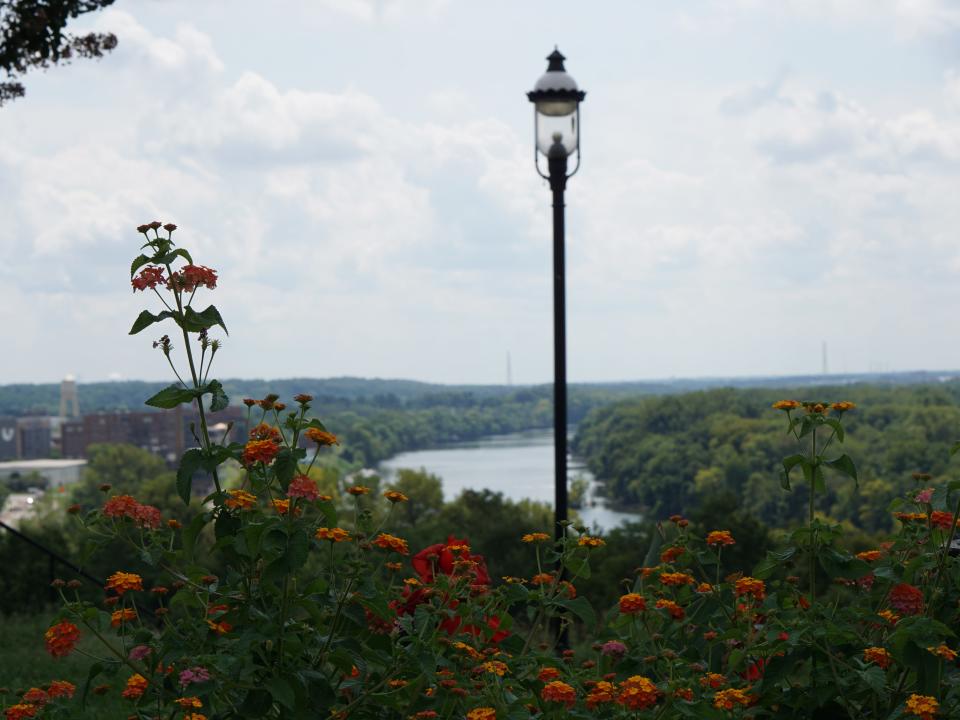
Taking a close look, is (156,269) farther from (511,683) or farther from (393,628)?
(511,683)

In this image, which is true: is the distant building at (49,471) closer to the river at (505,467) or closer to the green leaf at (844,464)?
the river at (505,467)

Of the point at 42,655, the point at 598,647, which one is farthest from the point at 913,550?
the point at 42,655

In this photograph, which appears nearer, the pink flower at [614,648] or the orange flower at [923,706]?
the orange flower at [923,706]

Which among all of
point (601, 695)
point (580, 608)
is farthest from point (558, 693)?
point (580, 608)

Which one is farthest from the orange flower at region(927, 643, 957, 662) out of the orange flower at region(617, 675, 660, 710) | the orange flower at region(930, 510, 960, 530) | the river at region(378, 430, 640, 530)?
the river at region(378, 430, 640, 530)

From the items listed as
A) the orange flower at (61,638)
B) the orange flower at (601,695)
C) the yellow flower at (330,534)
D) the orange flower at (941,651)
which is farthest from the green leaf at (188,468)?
the orange flower at (941,651)

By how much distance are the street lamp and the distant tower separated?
353ft

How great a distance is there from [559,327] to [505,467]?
71.4m

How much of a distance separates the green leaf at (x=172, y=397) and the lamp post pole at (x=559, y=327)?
4775 millimetres

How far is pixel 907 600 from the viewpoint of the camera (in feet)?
11.1

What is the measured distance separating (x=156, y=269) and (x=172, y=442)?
9962 cm

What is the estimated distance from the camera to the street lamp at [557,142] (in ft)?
27.2

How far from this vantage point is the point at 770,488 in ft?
205

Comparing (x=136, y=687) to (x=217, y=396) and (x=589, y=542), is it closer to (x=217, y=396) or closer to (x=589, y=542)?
(x=217, y=396)
